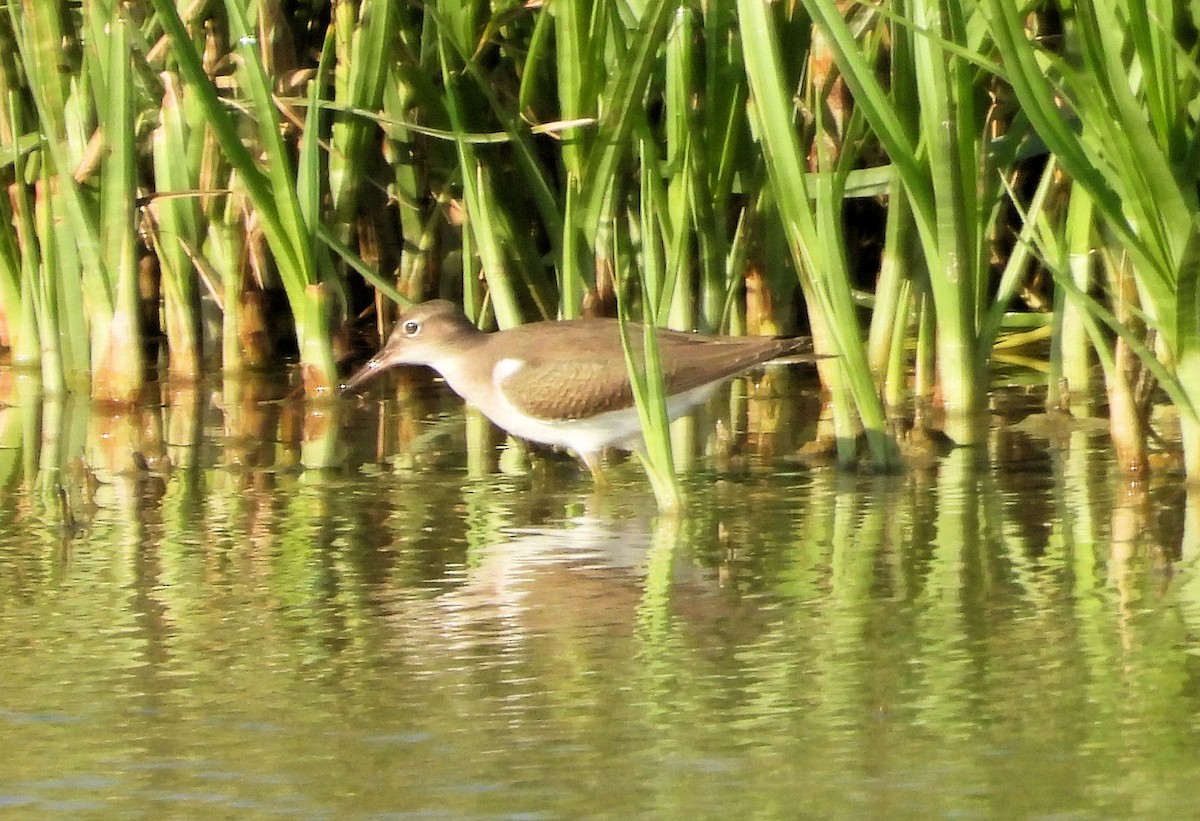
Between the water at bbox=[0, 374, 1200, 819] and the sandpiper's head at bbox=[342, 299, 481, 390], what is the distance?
0.46 metres

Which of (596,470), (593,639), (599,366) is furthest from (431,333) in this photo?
(593,639)

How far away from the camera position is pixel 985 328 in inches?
227

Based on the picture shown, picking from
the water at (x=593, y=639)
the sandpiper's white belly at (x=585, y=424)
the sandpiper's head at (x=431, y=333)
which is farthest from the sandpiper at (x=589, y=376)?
the sandpiper's head at (x=431, y=333)

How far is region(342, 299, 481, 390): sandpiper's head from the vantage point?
6.47 m

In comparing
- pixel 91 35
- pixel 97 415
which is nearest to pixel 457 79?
pixel 91 35

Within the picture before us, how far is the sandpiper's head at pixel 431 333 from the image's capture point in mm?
6473

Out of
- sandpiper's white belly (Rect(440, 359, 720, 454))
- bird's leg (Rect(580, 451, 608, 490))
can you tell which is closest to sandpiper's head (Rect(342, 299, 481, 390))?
sandpiper's white belly (Rect(440, 359, 720, 454))

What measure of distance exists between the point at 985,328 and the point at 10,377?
358 centimetres

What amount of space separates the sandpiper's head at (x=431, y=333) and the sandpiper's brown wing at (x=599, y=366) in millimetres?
521

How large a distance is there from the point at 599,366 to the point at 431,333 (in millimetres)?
838

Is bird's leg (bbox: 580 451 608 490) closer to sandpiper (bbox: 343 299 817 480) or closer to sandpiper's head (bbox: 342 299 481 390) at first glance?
sandpiper (bbox: 343 299 817 480)

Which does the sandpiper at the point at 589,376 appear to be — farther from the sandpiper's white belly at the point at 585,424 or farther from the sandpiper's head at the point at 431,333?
the sandpiper's head at the point at 431,333

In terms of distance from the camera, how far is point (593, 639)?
159 inches

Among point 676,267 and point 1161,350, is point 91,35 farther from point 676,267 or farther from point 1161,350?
point 1161,350
